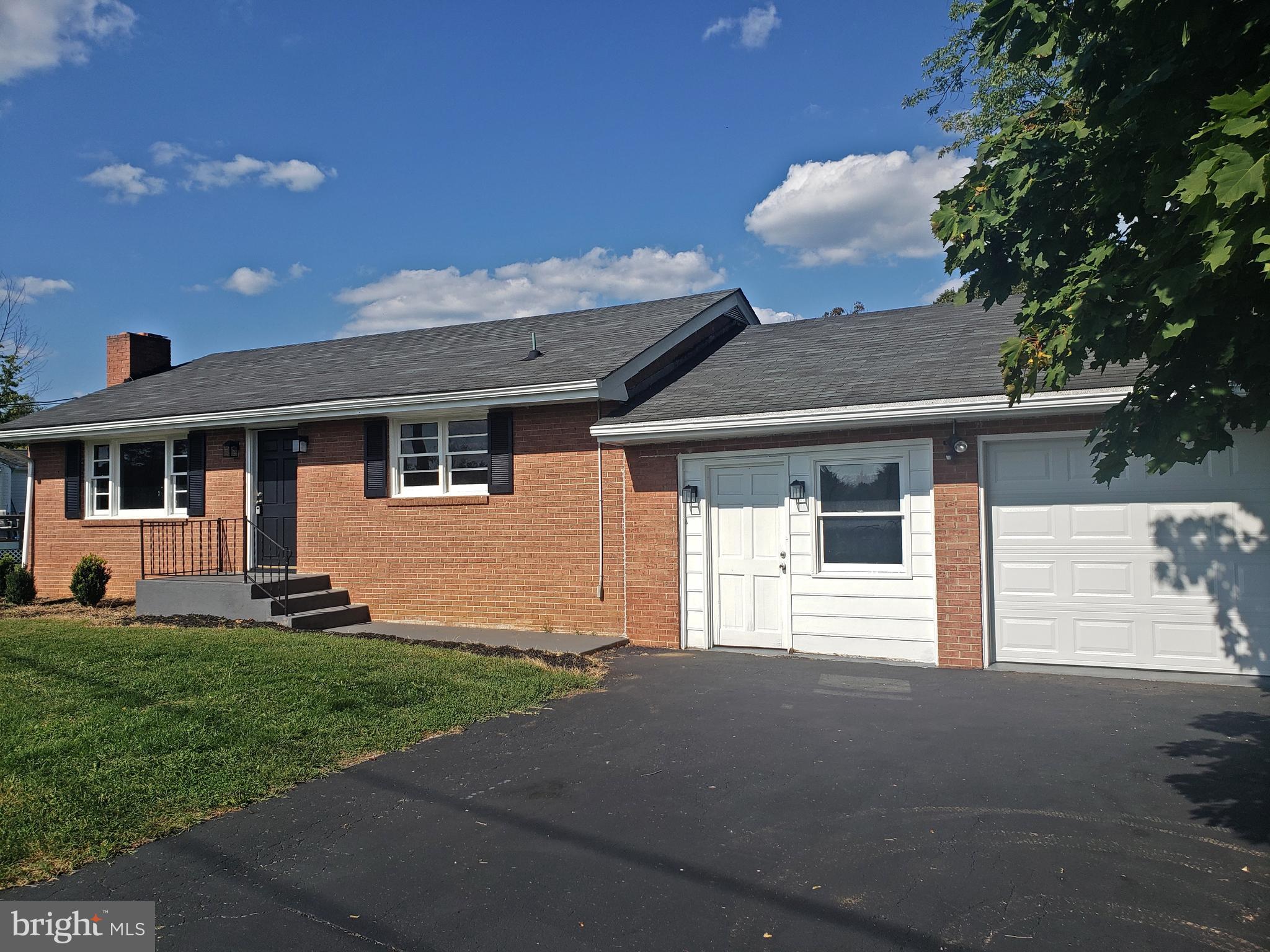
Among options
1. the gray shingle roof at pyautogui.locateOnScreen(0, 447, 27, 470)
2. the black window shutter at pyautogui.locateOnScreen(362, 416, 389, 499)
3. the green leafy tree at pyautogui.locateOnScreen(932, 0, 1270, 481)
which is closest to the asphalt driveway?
the green leafy tree at pyautogui.locateOnScreen(932, 0, 1270, 481)

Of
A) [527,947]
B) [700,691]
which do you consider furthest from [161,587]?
[527,947]

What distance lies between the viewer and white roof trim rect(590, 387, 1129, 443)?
26.4 feet

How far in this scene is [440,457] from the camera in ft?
40.5

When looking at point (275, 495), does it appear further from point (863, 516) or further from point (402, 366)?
point (863, 516)

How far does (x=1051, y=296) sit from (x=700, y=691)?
508cm

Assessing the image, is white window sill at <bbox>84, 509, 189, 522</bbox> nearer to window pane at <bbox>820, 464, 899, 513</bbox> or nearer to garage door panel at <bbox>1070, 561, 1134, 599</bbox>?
window pane at <bbox>820, 464, 899, 513</bbox>

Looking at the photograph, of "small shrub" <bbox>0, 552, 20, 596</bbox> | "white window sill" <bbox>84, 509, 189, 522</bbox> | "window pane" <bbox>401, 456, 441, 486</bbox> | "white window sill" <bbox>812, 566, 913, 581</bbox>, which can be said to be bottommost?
"small shrub" <bbox>0, 552, 20, 596</bbox>

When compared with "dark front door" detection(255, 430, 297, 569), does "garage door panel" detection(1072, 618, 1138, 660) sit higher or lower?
lower

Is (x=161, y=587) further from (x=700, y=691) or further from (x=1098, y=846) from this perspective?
(x=1098, y=846)

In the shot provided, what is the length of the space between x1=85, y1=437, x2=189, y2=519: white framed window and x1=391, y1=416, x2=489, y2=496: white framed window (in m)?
4.23

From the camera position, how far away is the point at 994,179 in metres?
4.29

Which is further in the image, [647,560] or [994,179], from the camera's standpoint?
[647,560]
